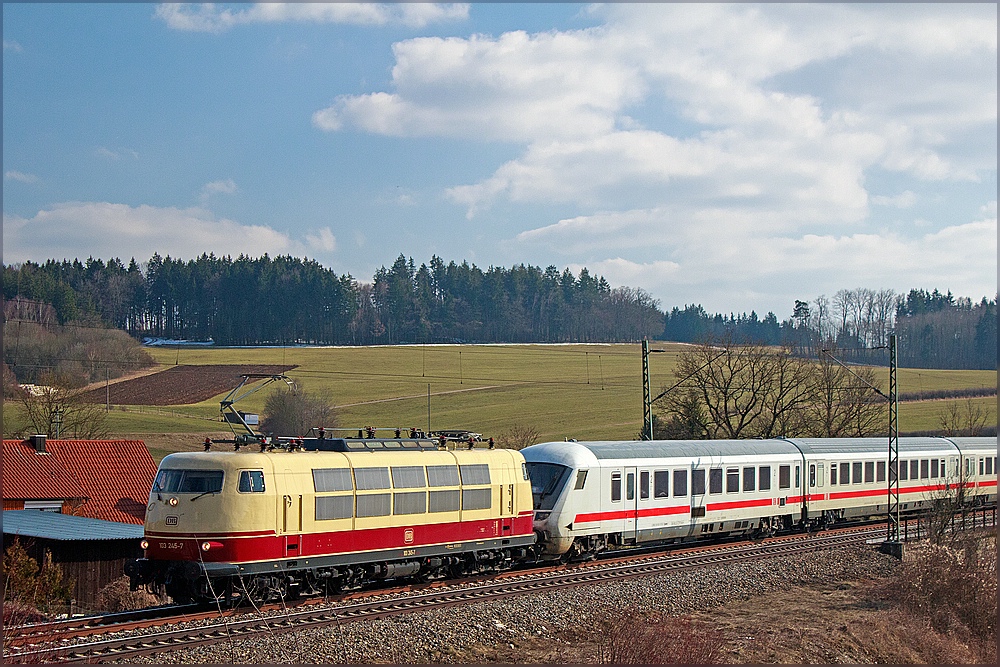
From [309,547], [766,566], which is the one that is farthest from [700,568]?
[309,547]

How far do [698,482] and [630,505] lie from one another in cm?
338

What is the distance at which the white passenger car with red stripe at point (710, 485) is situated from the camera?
2611 centimetres

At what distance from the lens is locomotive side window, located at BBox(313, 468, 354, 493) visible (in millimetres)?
19531

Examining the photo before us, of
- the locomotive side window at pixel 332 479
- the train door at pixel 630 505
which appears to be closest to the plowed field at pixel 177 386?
the train door at pixel 630 505

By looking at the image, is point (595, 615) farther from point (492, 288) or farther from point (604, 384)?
point (492, 288)

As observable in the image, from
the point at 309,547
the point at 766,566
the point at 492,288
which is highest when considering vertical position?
the point at 492,288

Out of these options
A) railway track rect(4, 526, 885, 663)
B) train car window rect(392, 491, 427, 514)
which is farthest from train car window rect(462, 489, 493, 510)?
railway track rect(4, 526, 885, 663)

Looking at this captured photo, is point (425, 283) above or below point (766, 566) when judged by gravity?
above

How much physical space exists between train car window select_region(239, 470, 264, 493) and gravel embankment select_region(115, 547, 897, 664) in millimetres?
3253

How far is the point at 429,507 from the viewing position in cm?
2156

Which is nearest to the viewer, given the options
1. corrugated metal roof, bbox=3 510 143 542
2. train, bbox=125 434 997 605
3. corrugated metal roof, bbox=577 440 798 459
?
train, bbox=125 434 997 605

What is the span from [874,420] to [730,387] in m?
9.17

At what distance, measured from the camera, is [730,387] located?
6075cm

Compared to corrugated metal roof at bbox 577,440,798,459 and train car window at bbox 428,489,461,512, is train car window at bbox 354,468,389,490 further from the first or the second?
corrugated metal roof at bbox 577,440,798,459
